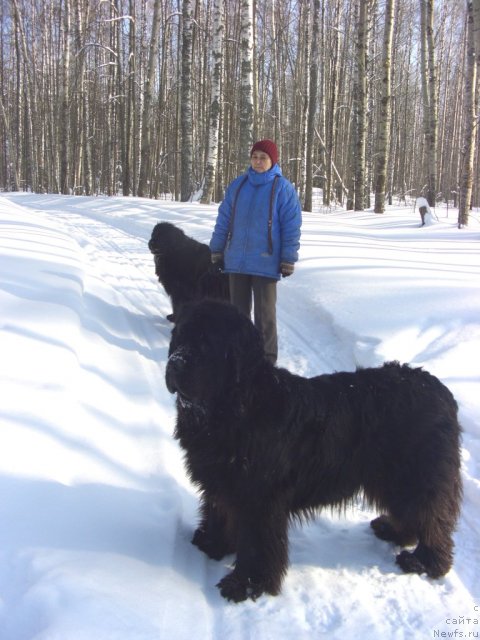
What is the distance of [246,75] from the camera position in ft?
40.8

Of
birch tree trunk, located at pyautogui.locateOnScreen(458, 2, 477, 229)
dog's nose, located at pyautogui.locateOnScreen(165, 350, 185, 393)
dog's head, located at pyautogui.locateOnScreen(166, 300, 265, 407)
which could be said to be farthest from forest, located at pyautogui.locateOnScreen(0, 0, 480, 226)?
dog's nose, located at pyautogui.locateOnScreen(165, 350, 185, 393)

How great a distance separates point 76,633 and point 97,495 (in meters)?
0.98

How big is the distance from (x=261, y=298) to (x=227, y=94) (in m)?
20.8

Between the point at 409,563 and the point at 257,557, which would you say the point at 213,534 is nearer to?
the point at 257,557

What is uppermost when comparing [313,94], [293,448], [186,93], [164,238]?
[186,93]

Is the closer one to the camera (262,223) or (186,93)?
(262,223)

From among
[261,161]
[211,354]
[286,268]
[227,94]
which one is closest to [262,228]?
[286,268]

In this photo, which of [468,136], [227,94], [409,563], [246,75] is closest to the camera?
[409,563]

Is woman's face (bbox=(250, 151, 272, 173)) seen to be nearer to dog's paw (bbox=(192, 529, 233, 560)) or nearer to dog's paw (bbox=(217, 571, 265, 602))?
dog's paw (bbox=(192, 529, 233, 560))

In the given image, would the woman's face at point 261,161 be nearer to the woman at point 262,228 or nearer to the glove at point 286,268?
the woman at point 262,228

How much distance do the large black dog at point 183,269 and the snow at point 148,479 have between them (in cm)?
46

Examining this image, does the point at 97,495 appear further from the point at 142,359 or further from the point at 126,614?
the point at 142,359

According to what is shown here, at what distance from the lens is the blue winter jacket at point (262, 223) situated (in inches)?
168

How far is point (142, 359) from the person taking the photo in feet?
16.1
